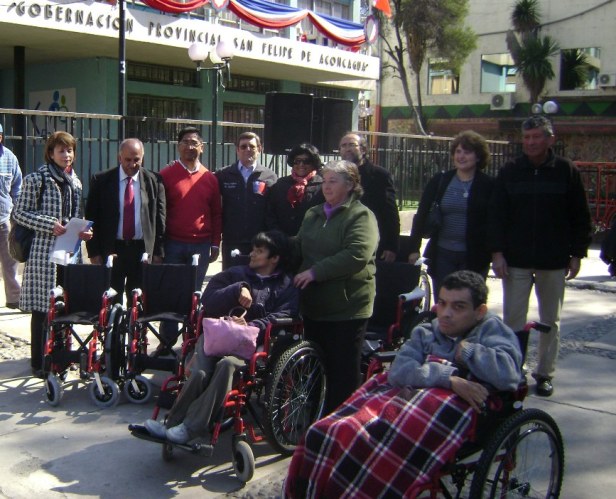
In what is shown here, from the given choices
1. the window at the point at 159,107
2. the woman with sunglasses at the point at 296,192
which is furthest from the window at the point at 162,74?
the woman with sunglasses at the point at 296,192

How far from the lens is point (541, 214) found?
18.2 feet

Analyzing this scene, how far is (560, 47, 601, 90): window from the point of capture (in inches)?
1153

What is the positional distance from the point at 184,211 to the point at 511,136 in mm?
25928

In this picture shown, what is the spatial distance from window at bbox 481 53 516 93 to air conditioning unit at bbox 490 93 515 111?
1.14m

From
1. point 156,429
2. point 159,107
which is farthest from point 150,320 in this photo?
point 159,107

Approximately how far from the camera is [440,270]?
5.71 metres

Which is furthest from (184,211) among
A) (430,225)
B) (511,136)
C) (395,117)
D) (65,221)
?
(395,117)

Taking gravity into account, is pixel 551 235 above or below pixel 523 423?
above

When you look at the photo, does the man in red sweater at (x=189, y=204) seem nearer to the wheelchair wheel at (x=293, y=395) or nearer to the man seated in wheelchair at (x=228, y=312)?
the man seated in wheelchair at (x=228, y=312)

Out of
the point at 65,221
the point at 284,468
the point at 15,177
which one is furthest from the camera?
the point at 15,177

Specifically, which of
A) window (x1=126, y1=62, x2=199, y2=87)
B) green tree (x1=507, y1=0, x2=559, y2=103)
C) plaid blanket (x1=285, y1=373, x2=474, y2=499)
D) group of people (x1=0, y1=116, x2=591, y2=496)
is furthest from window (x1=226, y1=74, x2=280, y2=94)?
plaid blanket (x1=285, y1=373, x2=474, y2=499)

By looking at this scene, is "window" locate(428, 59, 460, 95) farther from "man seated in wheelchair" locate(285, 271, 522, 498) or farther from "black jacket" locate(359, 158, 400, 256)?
"man seated in wheelchair" locate(285, 271, 522, 498)

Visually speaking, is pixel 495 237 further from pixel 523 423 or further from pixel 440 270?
pixel 523 423

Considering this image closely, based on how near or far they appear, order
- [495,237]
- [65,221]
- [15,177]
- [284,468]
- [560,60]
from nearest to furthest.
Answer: [284,468]
[495,237]
[65,221]
[15,177]
[560,60]
